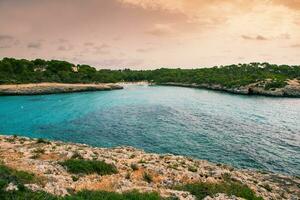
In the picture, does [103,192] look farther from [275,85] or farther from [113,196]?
[275,85]

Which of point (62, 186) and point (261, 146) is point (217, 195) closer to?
point (62, 186)

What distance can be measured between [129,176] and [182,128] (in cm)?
4941

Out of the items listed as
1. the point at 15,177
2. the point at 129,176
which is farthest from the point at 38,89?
the point at 15,177

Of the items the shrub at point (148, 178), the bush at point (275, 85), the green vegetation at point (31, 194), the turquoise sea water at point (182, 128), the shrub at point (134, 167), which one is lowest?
the turquoise sea water at point (182, 128)

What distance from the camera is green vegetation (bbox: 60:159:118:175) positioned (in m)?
34.0

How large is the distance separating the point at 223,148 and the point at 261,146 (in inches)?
326

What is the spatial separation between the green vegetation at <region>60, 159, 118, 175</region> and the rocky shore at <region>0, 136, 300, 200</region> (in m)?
0.66

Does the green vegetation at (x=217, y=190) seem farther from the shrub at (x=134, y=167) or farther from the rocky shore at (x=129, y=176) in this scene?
the shrub at (x=134, y=167)

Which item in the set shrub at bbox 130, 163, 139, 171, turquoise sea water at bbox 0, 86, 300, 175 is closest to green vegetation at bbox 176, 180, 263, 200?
shrub at bbox 130, 163, 139, 171

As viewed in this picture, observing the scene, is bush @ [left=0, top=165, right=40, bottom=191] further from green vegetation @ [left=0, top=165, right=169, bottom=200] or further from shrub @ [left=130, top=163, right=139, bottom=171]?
shrub @ [left=130, top=163, right=139, bottom=171]

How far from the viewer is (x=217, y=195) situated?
3130 centimetres

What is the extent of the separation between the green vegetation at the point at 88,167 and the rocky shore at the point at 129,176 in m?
0.66

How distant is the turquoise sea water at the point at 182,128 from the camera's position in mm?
61219

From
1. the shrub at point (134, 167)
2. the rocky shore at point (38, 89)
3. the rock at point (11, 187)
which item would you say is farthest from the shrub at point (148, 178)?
the rocky shore at point (38, 89)
